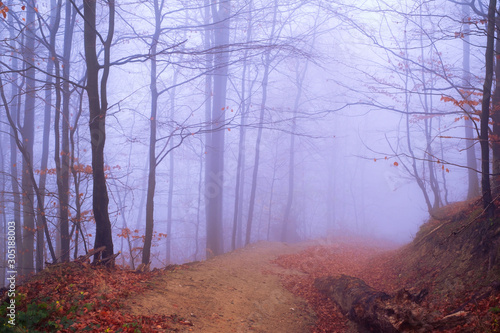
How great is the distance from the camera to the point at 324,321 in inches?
236

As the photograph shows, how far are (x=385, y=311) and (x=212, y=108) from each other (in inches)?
522

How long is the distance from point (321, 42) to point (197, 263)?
17423 millimetres

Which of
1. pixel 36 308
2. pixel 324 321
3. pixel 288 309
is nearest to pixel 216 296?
pixel 288 309

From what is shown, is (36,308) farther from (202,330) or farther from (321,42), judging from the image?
(321,42)

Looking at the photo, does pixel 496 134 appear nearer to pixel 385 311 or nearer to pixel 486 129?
pixel 486 129

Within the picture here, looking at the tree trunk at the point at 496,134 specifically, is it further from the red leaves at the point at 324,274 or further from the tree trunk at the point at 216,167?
the tree trunk at the point at 216,167

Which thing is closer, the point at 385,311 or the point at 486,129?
the point at 385,311

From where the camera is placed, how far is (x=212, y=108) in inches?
634

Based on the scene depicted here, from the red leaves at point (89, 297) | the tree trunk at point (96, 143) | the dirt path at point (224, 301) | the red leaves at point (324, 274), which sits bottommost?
the red leaves at point (324, 274)

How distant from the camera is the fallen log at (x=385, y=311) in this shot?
4.04 metres

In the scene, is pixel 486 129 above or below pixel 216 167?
above

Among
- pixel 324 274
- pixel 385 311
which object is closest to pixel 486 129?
pixel 385 311

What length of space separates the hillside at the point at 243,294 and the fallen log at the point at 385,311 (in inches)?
8.4

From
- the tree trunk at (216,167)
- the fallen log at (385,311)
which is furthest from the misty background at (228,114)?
the fallen log at (385,311)
